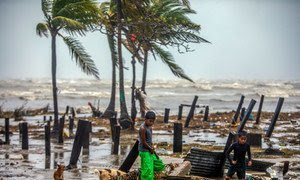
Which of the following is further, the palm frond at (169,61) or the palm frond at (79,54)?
the palm frond at (169,61)

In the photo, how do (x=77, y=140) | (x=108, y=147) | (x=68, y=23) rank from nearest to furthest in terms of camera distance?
(x=77, y=140) < (x=108, y=147) < (x=68, y=23)

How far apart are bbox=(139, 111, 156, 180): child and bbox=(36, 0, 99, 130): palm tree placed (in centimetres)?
1554

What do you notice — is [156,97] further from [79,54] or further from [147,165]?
[147,165]

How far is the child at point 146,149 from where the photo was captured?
13.4 meters

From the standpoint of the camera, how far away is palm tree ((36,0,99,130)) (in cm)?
2870

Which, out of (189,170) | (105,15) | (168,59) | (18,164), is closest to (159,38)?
(168,59)

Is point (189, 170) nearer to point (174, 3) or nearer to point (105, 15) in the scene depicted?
point (105, 15)

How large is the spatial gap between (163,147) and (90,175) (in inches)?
277

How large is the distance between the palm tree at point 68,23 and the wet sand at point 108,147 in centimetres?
334

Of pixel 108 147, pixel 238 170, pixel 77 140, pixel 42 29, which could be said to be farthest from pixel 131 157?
pixel 42 29

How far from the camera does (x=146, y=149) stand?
1348 centimetres

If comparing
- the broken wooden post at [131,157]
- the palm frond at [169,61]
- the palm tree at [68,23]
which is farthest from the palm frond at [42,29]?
the broken wooden post at [131,157]

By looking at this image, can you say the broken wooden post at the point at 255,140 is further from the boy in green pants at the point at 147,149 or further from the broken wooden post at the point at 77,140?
the boy in green pants at the point at 147,149

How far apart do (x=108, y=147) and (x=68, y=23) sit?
242 inches
